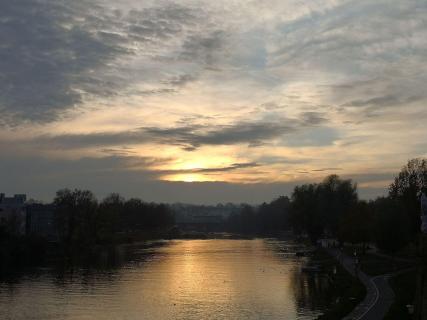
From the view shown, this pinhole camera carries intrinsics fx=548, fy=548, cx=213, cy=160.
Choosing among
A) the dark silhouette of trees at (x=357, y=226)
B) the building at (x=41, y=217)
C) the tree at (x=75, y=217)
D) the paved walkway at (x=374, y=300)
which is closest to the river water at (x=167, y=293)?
the paved walkway at (x=374, y=300)

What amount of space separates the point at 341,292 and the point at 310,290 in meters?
6.94

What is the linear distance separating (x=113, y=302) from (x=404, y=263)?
1562 inches

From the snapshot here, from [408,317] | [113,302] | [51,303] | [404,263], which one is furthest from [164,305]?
[404,263]

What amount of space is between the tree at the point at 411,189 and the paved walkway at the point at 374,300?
2498 cm

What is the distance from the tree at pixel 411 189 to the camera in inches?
3332

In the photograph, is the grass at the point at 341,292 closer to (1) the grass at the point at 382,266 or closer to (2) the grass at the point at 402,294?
(1) the grass at the point at 382,266

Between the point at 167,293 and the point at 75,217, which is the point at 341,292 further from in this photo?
the point at 75,217

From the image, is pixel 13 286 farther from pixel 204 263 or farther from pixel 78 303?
pixel 204 263

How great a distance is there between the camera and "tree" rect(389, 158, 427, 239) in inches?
3332

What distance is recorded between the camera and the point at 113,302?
2174 inches

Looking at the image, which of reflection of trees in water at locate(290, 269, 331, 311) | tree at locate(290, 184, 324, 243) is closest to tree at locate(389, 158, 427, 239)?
reflection of trees in water at locate(290, 269, 331, 311)

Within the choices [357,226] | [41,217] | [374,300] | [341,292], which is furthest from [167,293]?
[41,217]

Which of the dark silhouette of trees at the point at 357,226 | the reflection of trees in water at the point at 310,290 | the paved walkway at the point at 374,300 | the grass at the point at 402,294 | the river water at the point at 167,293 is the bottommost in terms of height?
the reflection of trees in water at the point at 310,290

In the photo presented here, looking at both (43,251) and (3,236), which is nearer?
(3,236)
